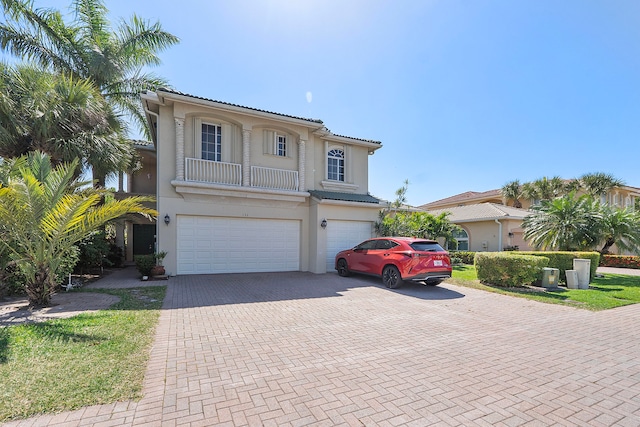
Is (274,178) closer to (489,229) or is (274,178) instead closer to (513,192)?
(489,229)

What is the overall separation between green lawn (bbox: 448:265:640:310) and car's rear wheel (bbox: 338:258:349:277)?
3996 millimetres

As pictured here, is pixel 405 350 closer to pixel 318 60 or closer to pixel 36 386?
pixel 36 386

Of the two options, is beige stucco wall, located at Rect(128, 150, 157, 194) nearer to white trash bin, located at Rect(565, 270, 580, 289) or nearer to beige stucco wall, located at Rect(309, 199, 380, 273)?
beige stucco wall, located at Rect(309, 199, 380, 273)

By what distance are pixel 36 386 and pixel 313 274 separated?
32.3ft

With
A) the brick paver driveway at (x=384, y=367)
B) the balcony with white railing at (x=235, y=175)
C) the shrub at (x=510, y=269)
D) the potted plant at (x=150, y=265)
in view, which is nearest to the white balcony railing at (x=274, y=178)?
the balcony with white railing at (x=235, y=175)

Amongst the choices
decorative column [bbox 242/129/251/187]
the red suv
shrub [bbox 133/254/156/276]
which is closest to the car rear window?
the red suv

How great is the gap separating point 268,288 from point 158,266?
455cm

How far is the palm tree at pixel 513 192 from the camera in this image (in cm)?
2903

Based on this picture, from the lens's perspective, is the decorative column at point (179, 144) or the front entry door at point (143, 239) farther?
the front entry door at point (143, 239)

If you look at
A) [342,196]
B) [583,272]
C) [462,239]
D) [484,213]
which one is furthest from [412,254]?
[462,239]

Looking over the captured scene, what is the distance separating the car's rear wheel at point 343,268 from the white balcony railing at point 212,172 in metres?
5.38

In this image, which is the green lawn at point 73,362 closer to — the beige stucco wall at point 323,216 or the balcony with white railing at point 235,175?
the balcony with white railing at point 235,175

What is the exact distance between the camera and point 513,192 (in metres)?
29.1

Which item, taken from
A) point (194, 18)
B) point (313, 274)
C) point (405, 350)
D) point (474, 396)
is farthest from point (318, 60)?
point (474, 396)
